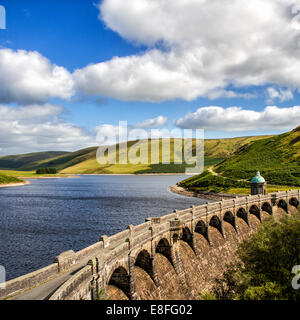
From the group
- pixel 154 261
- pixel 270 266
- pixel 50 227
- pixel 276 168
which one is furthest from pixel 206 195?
pixel 270 266

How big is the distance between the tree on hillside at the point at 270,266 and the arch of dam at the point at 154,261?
9.03 metres

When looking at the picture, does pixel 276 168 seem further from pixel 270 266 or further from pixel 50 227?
pixel 270 266

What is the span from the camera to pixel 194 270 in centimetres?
4912

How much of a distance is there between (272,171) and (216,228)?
111042mm

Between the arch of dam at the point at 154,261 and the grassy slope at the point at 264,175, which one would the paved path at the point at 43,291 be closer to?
the arch of dam at the point at 154,261

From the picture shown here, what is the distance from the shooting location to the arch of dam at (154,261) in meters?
23.1

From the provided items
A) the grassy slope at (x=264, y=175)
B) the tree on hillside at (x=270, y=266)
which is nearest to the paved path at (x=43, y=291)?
the tree on hillside at (x=270, y=266)

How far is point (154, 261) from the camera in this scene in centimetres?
3869

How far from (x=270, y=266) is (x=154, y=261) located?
47.9 feet

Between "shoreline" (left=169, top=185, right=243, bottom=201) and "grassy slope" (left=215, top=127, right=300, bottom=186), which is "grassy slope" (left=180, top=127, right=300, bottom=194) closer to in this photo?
"grassy slope" (left=215, top=127, right=300, bottom=186)

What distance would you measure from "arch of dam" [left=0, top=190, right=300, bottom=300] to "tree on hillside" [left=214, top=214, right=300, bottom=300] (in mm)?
9032
